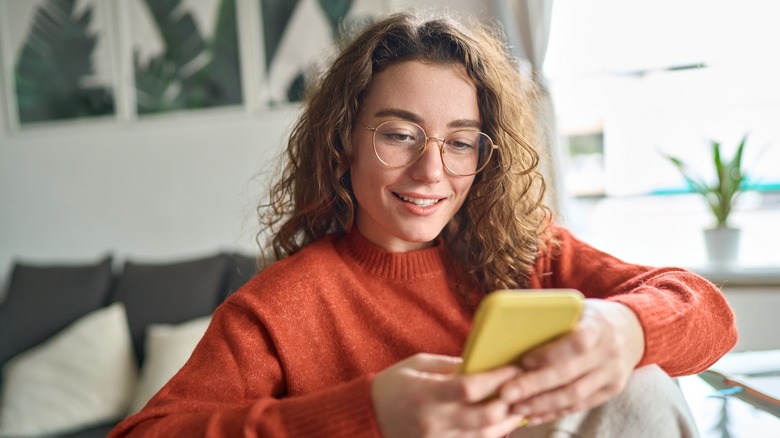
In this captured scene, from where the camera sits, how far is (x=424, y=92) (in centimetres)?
109

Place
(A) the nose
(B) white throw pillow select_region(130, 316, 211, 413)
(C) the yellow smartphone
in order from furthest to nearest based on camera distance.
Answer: (B) white throw pillow select_region(130, 316, 211, 413) < (A) the nose < (C) the yellow smartphone

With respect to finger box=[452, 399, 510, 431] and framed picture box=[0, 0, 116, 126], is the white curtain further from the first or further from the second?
finger box=[452, 399, 510, 431]

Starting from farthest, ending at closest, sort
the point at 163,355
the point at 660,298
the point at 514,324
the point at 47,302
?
the point at 47,302
the point at 163,355
the point at 660,298
the point at 514,324

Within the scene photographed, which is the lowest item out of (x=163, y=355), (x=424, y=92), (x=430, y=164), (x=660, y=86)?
(x=163, y=355)

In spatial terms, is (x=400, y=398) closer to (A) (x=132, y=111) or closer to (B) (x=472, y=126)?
(B) (x=472, y=126)

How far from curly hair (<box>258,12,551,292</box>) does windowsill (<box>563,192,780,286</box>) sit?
4.91 feet

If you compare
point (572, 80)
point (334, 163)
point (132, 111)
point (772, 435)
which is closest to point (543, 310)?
point (772, 435)

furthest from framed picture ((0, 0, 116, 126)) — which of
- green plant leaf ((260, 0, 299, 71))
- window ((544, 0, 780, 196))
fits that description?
window ((544, 0, 780, 196))

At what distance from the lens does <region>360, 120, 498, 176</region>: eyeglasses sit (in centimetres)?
109

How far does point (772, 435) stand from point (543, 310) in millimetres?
552

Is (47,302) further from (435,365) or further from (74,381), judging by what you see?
(435,365)

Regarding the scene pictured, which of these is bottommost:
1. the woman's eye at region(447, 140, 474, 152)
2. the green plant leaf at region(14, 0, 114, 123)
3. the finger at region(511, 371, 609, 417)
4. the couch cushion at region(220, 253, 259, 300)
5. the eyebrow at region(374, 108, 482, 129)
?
the couch cushion at region(220, 253, 259, 300)

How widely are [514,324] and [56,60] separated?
3.34 m

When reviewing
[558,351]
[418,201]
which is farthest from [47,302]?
[558,351]
